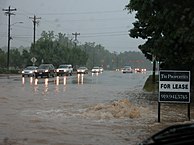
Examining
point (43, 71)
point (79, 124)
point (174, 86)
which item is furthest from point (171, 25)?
point (43, 71)

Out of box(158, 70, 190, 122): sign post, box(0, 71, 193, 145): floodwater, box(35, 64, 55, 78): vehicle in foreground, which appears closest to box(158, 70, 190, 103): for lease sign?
box(158, 70, 190, 122): sign post

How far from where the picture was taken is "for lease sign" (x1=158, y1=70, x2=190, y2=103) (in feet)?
43.2

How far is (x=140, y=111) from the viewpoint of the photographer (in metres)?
16.2

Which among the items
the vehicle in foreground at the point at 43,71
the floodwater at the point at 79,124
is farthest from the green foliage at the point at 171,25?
the vehicle in foreground at the point at 43,71

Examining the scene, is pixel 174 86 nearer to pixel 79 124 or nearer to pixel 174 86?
pixel 174 86

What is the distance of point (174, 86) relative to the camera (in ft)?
43.3

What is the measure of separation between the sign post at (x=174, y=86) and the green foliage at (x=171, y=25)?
95.7 inches

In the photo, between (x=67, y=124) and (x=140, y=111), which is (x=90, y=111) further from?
(x=67, y=124)

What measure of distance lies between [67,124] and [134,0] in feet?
24.2

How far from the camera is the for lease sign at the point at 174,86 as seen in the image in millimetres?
13156

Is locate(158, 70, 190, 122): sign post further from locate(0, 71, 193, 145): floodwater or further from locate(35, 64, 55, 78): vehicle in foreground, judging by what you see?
locate(35, 64, 55, 78): vehicle in foreground

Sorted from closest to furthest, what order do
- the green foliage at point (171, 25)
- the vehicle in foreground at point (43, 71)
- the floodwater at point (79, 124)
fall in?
1. the floodwater at point (79, 124)
2. the green foliage at point (171, 25)
3. the vehicle in foreground at point (43, 71)

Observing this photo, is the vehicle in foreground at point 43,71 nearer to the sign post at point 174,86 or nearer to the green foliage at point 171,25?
the green foliage at point 171,25

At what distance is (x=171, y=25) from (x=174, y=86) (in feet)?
14.5
